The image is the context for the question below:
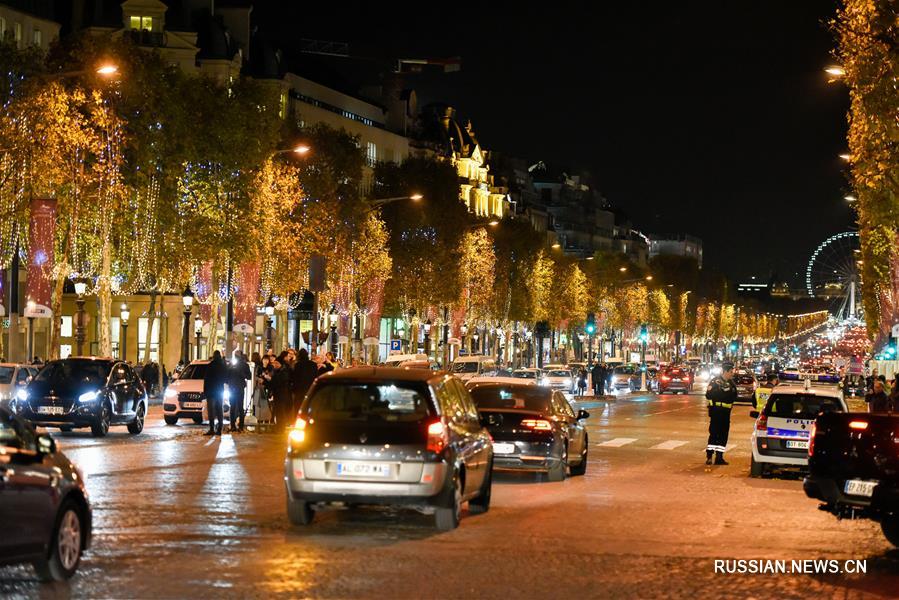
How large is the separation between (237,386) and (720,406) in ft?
38.3

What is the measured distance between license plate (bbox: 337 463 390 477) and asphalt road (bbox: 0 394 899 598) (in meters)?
0.61

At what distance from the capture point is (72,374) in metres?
35.3

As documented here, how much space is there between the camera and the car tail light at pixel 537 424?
81.3 feet

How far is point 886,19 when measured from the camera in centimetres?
3158

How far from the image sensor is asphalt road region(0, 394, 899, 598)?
1338 centimetres

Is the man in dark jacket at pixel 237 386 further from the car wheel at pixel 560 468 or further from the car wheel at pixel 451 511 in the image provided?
the car wheel at pixel 451 511

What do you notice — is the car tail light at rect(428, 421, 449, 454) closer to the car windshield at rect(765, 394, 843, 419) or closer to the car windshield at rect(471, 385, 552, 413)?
the car windshield at rect(471, 385, 552, 413)

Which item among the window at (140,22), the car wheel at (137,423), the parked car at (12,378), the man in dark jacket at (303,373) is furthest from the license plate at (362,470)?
the window at (140,22)

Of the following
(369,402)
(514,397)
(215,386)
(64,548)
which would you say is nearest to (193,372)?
(215,386)

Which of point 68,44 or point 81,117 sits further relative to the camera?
point 68,44

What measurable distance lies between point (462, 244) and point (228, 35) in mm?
18282

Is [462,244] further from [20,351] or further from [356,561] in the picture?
[356,561]

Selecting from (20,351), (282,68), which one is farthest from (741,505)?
(282,68)

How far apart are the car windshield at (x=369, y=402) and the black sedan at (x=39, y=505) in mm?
4489
